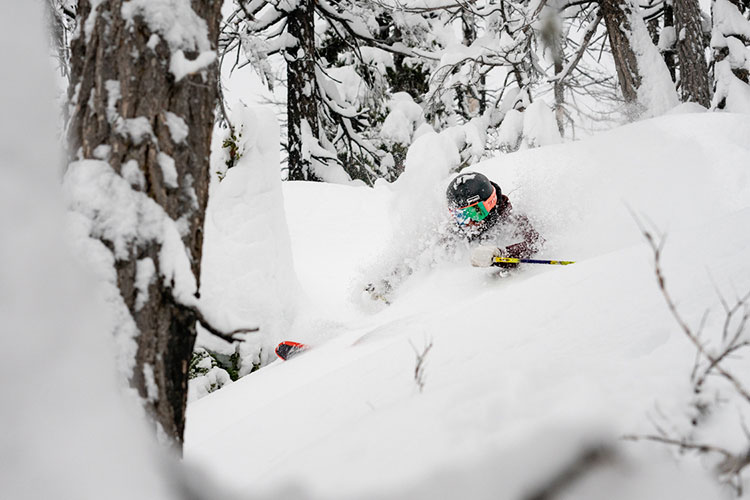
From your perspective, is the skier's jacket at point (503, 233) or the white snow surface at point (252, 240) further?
the skier's jacket at point (503, 233)

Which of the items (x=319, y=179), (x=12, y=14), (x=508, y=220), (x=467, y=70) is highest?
(x=467, y=70)

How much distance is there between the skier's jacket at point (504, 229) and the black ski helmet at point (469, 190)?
0.39 metres

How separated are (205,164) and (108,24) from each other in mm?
476

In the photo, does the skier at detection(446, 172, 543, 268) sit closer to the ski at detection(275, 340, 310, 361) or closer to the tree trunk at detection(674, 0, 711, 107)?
the ski at detection(275, 340, 310, 361)

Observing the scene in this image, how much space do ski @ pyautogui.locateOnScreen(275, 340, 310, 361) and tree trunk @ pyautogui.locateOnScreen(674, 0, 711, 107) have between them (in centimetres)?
677

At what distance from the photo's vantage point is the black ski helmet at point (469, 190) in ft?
15.7

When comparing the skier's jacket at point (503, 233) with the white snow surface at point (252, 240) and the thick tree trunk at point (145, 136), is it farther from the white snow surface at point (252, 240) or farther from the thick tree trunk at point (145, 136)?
the thick tree trunk at point (145, 136)

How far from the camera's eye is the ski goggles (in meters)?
4.85

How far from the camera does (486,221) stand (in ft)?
17.1

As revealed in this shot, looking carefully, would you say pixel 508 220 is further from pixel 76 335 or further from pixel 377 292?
pixel 76 335

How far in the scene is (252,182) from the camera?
4.95 metres

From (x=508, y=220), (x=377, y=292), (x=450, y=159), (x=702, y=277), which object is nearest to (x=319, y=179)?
(x=450, y=159)

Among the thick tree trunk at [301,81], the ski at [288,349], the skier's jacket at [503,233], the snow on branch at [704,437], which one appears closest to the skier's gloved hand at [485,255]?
the skier's jacket at [503,233]

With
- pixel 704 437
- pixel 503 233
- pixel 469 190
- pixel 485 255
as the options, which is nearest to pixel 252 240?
pixel 469 190
